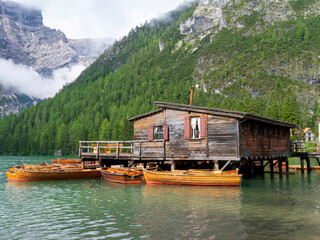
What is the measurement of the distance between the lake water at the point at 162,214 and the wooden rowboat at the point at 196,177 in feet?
4.20

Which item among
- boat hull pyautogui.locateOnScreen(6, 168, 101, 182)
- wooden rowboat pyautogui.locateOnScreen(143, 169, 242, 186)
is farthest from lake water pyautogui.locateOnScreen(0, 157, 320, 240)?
boat hull pyautogui.locateOnScreen(6, 168, 101, 182)

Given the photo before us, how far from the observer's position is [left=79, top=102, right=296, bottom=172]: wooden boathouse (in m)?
23.6

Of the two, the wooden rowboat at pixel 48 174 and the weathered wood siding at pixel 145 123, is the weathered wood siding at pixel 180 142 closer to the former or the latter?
the weathered wood siding at pixel 145 123

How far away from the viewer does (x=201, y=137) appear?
2448cm

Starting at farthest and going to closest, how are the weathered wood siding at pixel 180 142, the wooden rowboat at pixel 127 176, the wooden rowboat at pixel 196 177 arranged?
the wooden rowboat at pixel 127 176
the weathered wood siding at pixel 180 142
the wooden rowboat at pixel 196 177

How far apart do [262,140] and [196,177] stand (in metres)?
9.04

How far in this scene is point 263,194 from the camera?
19703mm

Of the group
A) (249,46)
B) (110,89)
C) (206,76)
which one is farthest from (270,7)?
(110,89)

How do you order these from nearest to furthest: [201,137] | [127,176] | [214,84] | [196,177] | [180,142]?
1. [196,177]
2. [201,137]
3. [180,142]
4. [127,176]
5. [214,84]

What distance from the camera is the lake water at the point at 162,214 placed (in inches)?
423

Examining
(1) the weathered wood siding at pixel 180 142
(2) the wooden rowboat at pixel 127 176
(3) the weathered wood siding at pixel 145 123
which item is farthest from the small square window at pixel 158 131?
(2) the wooden rowboat at pixel 127 176

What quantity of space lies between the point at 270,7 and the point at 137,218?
21662cm

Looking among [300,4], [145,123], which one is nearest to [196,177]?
[145,123]

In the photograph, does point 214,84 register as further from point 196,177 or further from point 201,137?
point 196,177
